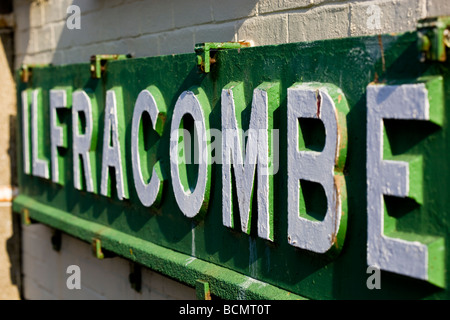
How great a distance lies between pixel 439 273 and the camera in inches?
61.7

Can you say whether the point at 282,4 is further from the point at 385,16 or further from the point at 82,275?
the point at 82,275

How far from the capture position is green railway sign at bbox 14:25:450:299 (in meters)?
1.61

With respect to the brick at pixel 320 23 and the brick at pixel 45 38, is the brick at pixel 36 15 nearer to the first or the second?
the brick at pixel 45 38

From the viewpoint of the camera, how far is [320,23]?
2.12 meters

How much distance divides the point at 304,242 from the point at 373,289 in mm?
272

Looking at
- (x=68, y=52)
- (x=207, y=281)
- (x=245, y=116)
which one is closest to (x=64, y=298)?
(x=68, y=52)

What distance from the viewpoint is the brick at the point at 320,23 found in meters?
2.03

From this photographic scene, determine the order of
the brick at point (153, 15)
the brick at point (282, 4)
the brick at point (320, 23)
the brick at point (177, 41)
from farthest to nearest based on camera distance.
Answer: the brick at point (153, 15) → the brick at point (177, 41) → the brick at point (282, 4) → the brick at point (320, 23)

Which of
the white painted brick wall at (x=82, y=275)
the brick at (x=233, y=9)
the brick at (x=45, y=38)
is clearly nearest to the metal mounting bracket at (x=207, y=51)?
the brick at (x=233, y=9)

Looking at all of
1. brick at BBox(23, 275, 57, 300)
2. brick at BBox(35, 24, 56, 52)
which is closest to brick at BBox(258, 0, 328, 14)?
brick at BBox(35, 24, 56, 52)

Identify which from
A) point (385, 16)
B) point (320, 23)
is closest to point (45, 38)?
point (320, 23)

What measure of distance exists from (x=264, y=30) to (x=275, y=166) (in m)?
0.61

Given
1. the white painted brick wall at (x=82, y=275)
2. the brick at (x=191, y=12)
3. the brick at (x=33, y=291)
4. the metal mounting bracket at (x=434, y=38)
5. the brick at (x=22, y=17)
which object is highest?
the brick at (x=22, y=17)

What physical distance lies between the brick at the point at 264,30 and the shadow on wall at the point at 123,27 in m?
0.03
